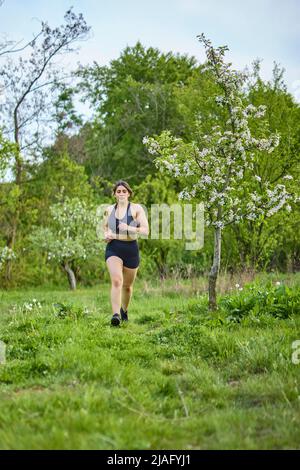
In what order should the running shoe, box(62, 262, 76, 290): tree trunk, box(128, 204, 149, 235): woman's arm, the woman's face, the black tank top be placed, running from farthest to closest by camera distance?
box(62, 262, 76, 290): tree trunk < the woman's face < the black tank top < box(128, 204, 149, 235): woman's arm < the running shoe

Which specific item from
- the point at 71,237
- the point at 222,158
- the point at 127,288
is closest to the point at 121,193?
the point at 127,288

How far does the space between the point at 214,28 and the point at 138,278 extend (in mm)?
9155

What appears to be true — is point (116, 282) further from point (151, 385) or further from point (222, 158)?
point (151, 385)

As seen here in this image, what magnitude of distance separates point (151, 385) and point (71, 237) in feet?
42.7

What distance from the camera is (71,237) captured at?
674 inches

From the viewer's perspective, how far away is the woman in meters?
7.03

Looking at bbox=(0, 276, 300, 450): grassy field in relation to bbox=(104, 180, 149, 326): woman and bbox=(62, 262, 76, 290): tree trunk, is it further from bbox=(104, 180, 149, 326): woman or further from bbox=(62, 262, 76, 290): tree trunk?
bbox=(62, 262, 76, 290): tree trunk

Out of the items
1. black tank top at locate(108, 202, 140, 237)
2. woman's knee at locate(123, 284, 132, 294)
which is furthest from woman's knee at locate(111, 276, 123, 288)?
black tank top at locate(108, 202, 140, 237)

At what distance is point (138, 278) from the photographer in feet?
63.2

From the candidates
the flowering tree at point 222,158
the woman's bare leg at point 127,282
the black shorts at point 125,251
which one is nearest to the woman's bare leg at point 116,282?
the black shorts at point 125,251

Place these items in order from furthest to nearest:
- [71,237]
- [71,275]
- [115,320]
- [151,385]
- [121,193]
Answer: [71,275] → [71,237] → [121,193] → [115,320] → [151,385]

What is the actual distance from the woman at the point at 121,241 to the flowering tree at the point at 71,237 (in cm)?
918

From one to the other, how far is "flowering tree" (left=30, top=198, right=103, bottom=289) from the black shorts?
929 cm

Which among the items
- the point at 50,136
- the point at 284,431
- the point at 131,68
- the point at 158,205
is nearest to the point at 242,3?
the point at 158,205
